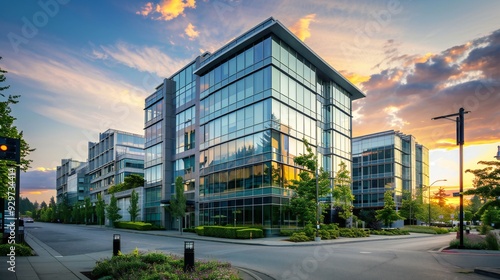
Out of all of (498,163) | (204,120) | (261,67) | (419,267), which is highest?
(261,67)

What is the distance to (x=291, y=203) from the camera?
3631cm

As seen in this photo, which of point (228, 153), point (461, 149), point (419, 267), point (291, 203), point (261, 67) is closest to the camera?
point (419, 267)

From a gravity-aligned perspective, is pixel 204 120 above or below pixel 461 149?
above

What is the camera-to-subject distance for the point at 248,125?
133 feet

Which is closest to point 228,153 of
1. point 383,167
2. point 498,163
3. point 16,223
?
point 16,223

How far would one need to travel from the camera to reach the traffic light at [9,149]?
1096 cm

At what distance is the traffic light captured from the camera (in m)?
11.0

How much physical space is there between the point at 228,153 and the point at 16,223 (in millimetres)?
24081

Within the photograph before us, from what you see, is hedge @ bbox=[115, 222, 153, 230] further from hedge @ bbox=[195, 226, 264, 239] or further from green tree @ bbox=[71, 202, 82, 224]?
green tree @ bbox=[71, 202, 82, 224]

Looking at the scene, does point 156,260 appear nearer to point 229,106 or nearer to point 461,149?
point 461,149

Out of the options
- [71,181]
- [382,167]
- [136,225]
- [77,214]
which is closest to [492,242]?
[136,225]

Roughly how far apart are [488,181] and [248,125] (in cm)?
2553

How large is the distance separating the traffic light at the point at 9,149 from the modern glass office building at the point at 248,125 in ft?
91.7

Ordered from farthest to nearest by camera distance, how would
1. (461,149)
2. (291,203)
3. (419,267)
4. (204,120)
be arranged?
(204,120) < (291,203) < (461,149) < (419,267)
